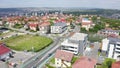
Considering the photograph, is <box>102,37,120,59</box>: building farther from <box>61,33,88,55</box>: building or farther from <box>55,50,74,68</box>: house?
<box>55,50,74,68</box>: house

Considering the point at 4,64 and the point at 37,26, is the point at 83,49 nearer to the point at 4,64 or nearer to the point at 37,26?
the point at 4,64

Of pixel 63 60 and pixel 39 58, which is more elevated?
pixel 63 60

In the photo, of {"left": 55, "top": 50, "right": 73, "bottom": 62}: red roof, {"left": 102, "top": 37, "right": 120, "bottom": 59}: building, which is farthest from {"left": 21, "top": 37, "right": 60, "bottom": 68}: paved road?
{"left": 102, "top": 37, "right": 120, "bottom": 59}: building

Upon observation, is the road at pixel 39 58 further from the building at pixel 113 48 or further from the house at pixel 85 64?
the building at pixel 113 48

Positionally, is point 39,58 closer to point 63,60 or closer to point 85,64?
point 63,60

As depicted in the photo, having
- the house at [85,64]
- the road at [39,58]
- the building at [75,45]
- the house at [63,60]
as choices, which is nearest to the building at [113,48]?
the building at [75,45]

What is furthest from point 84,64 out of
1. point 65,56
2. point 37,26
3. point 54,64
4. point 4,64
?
point 37,26

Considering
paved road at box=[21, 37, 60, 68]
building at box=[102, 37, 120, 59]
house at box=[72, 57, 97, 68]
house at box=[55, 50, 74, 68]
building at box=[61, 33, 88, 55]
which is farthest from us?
building at box=[61, 33, 88, 55]

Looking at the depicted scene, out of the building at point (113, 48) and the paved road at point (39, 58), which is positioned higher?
the building at point (113, 48)

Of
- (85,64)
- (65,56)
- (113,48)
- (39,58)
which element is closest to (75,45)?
(65,56)

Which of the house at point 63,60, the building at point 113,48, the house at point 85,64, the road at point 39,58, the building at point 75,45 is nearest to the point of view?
the house at point 85,64

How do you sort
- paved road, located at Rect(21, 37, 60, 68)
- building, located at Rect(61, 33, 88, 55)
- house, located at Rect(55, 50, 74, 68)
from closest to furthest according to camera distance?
house, located at Rect(55, 50, 74, 68), paved road, located at Rect(21, 37, 60, 68), building, located at Rect(61, 33, 88, 55)
